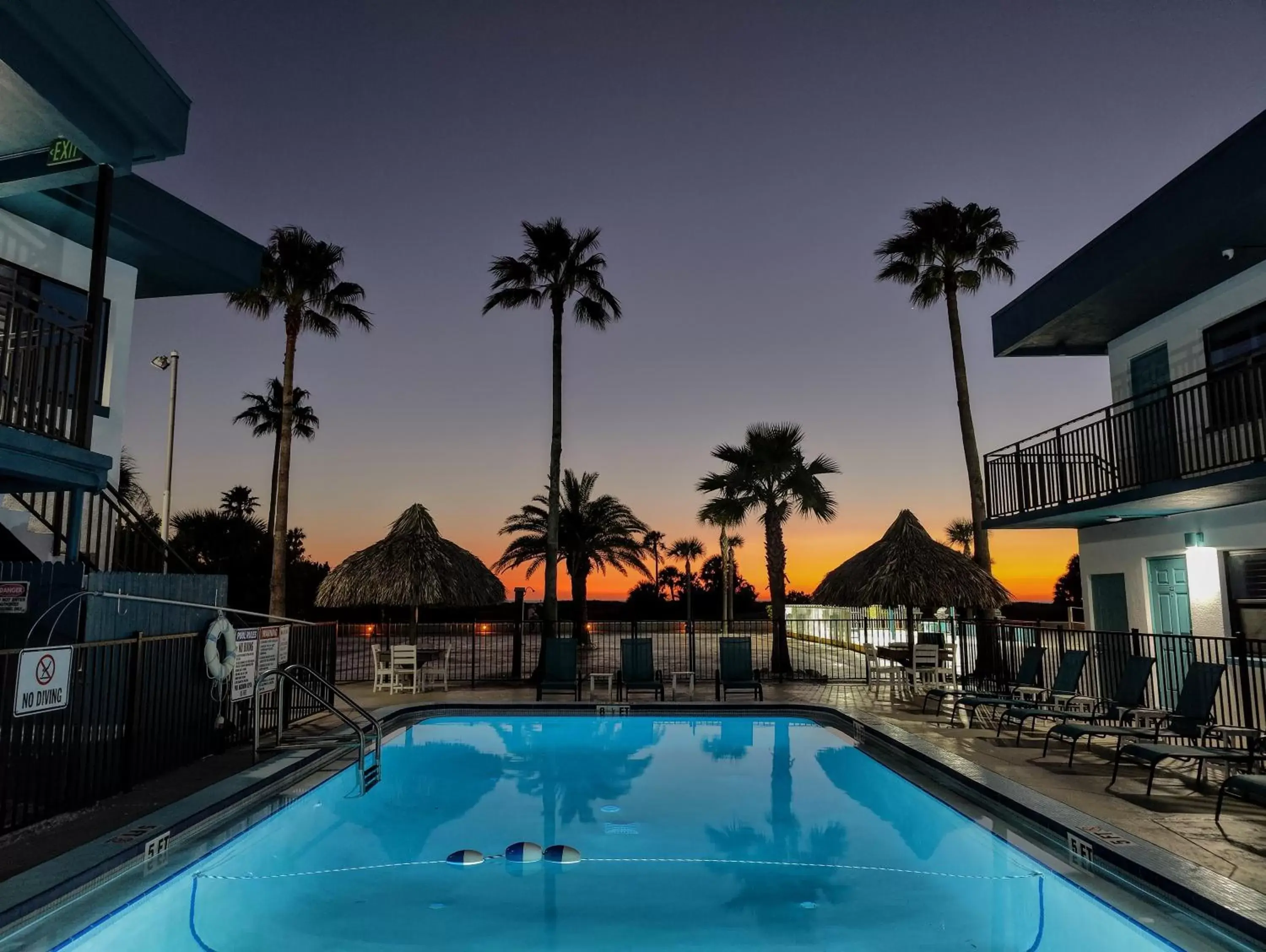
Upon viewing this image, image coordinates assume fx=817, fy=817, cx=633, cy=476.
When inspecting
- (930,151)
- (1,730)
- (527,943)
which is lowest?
(527,943)

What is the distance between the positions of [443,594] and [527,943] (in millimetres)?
11737

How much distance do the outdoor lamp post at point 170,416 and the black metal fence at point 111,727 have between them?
13.3 m

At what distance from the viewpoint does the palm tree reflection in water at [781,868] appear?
5.78 meters

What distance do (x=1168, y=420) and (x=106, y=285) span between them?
15180 mm

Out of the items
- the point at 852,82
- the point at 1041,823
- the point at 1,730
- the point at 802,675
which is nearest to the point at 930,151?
the point at 852,82

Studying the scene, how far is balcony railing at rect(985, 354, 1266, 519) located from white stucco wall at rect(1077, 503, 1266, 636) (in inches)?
35.4

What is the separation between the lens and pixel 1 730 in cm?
561

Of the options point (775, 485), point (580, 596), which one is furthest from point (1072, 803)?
point (580, 596)

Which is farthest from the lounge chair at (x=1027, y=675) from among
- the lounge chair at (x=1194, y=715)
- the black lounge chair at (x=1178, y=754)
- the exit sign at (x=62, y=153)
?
the exit sign at (x=62, y=153)

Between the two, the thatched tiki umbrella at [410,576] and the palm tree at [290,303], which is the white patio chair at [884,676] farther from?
the palm tree at [290,303]

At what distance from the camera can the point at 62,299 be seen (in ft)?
35.8

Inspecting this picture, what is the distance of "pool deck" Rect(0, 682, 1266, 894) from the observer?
533 centimetres

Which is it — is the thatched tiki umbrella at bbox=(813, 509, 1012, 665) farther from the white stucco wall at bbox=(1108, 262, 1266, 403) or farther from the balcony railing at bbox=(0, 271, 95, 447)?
the balcony railing at bbox=(0, 271, 95, 447)

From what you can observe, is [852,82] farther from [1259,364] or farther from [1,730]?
[1,730]
